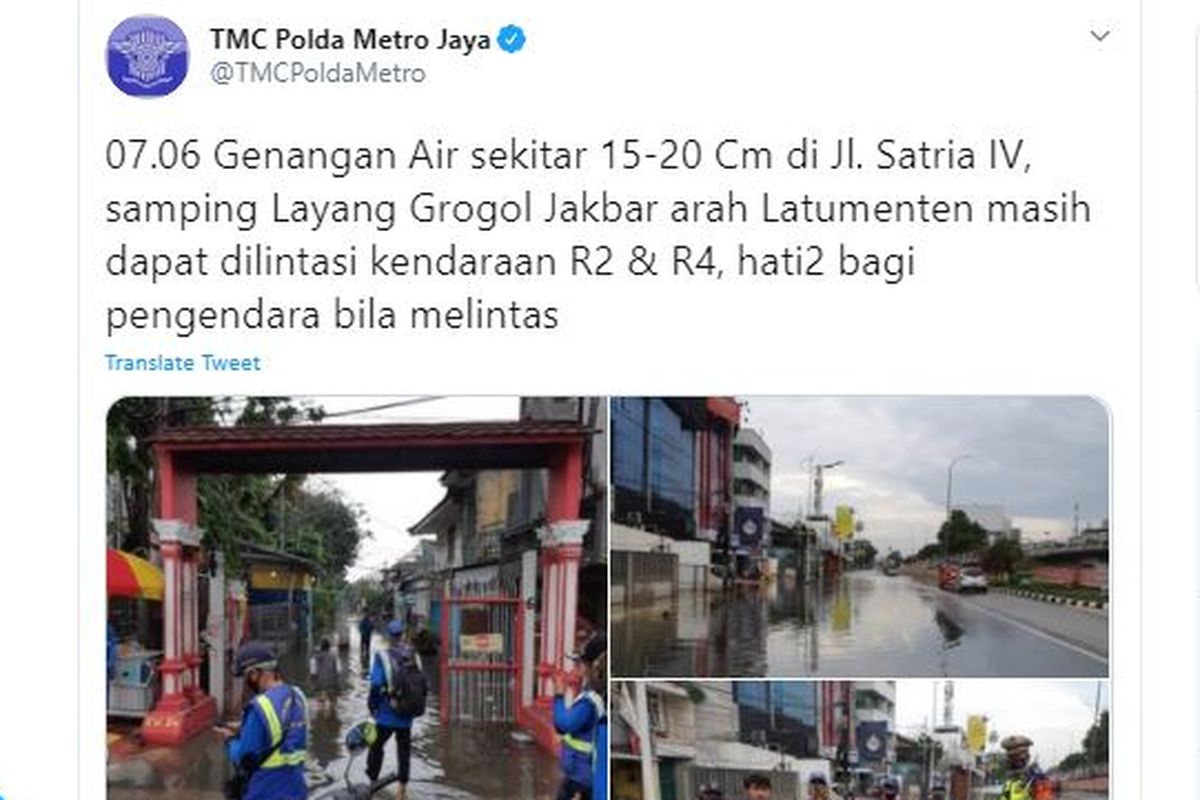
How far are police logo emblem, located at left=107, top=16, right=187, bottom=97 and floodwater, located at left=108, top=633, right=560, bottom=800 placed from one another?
1194 mm

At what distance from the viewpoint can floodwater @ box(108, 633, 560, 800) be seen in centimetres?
276

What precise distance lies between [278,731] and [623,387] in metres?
1.01

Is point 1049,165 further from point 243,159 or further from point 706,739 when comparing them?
point 243,159

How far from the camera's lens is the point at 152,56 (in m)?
2.69

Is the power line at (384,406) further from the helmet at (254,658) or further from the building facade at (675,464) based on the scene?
the helmet at (254,658)

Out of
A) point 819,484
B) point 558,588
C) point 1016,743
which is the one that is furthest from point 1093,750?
point 558,588

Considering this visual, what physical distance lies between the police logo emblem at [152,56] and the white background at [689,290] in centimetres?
3

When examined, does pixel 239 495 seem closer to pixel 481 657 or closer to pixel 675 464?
pixel 481 657

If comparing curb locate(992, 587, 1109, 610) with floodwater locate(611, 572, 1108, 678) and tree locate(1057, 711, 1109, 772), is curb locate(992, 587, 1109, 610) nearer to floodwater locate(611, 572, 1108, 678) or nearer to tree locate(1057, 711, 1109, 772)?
floodwater locate(611, 572, 1108, 678)

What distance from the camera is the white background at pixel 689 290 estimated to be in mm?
2693

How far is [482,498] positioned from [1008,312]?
1134mm

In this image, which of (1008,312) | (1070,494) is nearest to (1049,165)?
(1008,312)

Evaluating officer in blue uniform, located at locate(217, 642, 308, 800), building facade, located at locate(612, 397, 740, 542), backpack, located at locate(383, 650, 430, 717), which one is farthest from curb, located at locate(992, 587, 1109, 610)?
officer in blue uniform, located at locate(217, 642, 308, 800)

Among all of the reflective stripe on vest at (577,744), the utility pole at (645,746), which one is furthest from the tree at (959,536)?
the reflective stripe on vest at (577,744)
